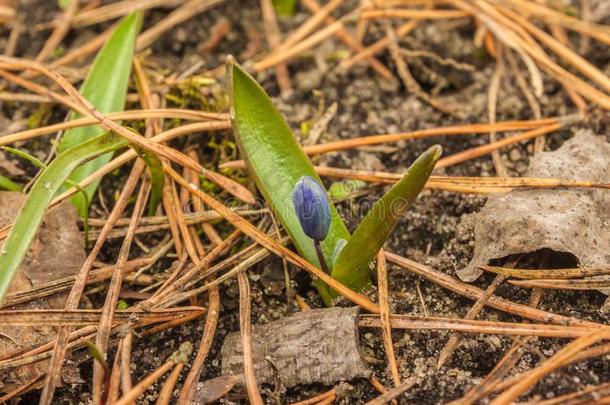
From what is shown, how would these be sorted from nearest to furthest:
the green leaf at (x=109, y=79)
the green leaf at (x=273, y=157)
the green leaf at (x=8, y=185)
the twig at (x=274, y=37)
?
the green leaf at (x=273, y=157), the green leaf at (x=8, y=185), the green leaf at (x=109, y=79), the twig at (x=274, y=37)

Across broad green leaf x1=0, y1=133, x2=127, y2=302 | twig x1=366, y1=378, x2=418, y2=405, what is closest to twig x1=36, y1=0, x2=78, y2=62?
broad green leaf x1=0, y1=133, x2=127, y2=302

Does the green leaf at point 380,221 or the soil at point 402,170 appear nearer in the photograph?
the green leaf at point 380,221

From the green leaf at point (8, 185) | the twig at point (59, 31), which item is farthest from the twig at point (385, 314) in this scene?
the twig at point (59, 31)

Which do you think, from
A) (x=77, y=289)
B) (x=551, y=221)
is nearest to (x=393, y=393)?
(x=551, y=221)

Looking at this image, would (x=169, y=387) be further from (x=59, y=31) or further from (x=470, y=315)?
(x=59, y=31)

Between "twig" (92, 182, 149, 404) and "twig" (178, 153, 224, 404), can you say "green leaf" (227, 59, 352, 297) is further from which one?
"twig" (92, 182, 149, 404)

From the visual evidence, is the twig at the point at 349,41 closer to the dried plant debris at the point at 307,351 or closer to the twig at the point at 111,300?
the twig at the point at 111,300
